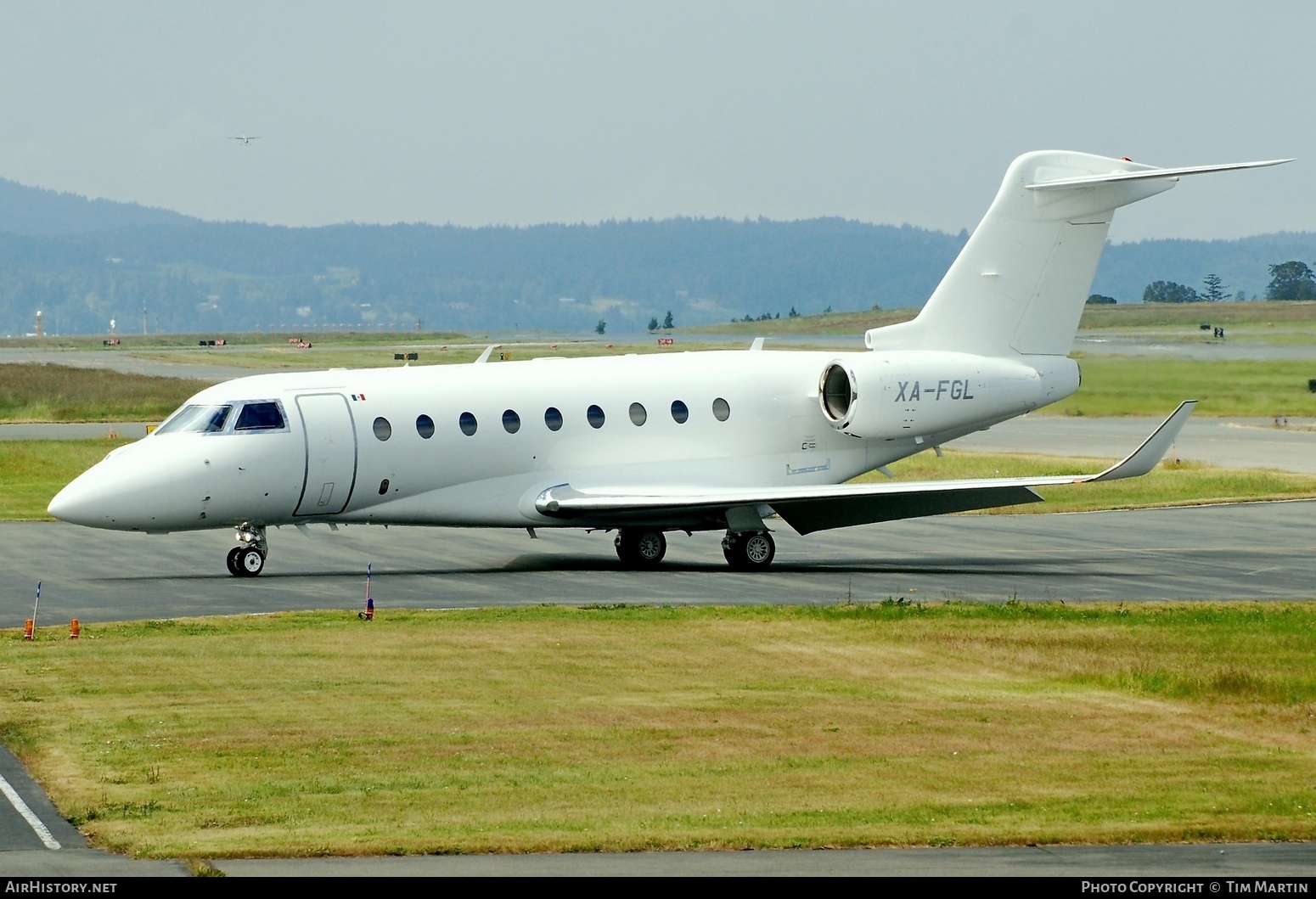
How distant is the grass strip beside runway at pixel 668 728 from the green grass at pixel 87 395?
159ft

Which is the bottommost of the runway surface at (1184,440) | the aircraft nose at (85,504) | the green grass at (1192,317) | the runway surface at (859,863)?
the runway surface at (1184,440)

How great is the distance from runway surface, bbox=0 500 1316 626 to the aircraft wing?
3.21 feet

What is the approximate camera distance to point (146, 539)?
3459 cm

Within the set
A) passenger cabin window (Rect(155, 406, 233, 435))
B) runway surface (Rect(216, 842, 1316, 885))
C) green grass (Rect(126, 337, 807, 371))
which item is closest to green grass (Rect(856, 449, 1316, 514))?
passenger cabin window (Rect(155, 406, 233, 435))

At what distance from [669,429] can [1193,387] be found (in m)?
40.2

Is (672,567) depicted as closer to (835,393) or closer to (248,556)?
(835,393)

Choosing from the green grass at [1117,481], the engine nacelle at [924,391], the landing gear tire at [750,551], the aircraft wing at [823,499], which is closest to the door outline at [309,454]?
the aircraft wing at [823,499]

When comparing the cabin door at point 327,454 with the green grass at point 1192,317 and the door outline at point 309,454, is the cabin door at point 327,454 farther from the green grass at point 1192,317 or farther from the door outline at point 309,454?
the green grass at point 1192,317

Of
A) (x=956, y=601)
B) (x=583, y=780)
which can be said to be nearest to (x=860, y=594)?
(x=956, y=601)

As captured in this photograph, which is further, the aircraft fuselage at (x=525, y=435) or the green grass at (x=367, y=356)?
the green grass at (x=367, y=356)

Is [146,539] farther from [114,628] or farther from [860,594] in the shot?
[860,594]

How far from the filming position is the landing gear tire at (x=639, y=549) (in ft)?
101

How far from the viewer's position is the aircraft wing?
28891mm

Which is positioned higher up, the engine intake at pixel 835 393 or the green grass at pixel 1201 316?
the green grass at pixel 1201 316
